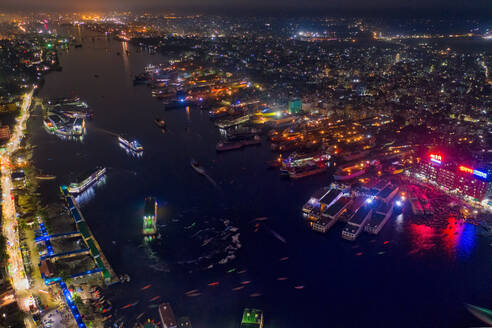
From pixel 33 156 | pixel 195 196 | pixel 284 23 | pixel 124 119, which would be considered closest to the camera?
pixel 195 196

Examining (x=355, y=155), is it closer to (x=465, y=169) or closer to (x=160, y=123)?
(x=465, y=169)

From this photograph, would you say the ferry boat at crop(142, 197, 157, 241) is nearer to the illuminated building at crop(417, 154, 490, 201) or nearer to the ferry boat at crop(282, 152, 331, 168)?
the ferry boat at crop(282, 152, 331, 168)

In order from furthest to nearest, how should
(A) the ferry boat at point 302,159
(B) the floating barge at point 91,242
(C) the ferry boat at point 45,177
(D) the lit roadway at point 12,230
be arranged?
(A) the ferry boat at point 302,159, (C) the ferry boat at point 45,177, (B) the floating barge at point 91,242, (D) the lit roadway at point 12,230

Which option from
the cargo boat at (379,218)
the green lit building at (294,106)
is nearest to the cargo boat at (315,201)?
the cargo boat at (379,218)

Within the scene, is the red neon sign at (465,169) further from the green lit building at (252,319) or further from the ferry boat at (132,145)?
the ferry boat at (132,145)

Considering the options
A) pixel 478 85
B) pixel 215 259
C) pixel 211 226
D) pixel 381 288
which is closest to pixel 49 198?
pixel 211 226

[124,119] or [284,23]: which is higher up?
[284,23]

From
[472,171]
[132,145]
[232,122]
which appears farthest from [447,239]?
[132,145]

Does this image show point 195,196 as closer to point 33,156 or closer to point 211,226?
point 211,226
